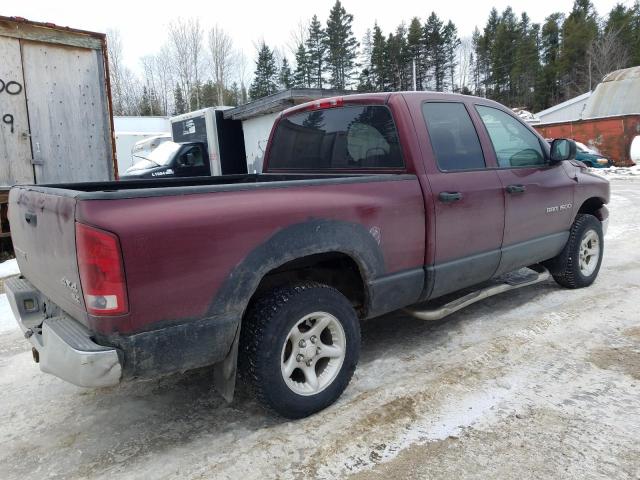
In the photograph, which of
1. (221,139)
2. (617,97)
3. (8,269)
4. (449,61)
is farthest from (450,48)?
(8,269)

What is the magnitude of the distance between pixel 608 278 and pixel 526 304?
55.8 inches

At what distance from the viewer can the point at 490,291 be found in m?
3.94

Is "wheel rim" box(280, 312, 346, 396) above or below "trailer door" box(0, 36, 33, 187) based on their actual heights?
below

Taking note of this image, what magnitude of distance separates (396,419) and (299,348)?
2.23 ft

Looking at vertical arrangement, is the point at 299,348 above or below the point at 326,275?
below

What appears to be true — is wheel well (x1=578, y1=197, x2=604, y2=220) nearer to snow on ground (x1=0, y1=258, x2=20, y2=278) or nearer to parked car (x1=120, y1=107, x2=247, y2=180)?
snow on ground (x1=0, y1=258, x2=20, y2=278)

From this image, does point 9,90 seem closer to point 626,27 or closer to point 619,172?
point 619,172

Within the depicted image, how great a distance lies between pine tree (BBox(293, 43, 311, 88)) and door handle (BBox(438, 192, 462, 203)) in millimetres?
57134

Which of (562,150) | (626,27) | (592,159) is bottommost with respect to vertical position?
(562,150)

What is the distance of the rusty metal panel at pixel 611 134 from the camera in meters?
21.1

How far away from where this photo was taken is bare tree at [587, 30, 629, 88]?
56.1m

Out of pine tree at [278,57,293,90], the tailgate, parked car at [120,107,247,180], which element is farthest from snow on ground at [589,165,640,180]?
pine tree at [278,57,293,90]

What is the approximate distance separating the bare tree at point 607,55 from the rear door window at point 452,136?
63.6 m

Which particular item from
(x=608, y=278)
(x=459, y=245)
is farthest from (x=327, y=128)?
(x=608, y=278)
